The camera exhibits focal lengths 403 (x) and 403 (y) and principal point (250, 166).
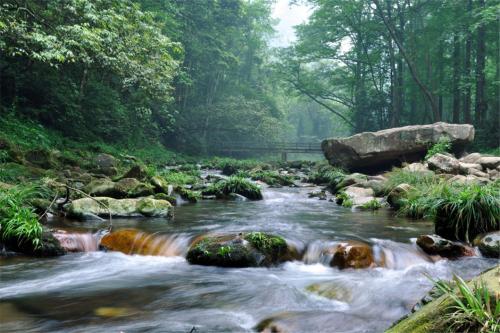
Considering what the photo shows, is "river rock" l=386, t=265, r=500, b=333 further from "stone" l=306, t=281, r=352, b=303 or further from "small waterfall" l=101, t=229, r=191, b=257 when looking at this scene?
"small waterfall" l=101, t=229, r=191, b=257

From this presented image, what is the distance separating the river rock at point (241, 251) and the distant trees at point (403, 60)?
18464 millimetres

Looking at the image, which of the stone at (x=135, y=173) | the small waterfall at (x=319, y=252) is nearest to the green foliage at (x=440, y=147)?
the stone at (x=135, y=173)

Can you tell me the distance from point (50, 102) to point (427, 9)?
2209cm

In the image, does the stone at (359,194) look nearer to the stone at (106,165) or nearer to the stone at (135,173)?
the stone at (135,173)

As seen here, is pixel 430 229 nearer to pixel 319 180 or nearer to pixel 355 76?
pixel 319 180

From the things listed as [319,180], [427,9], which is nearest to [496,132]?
[427,9]

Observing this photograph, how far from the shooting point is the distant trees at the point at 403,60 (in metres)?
22.0

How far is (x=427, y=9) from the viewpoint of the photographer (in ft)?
81.4

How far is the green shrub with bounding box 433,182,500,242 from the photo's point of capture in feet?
20.8

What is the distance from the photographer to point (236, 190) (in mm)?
12750

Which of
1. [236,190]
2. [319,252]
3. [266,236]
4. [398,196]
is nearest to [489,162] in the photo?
[398,196]

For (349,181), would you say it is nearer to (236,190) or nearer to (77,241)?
(236,190)

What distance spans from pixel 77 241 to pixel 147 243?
111 cm

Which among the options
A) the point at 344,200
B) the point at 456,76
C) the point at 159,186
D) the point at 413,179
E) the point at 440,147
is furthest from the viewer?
the point at 456,76
